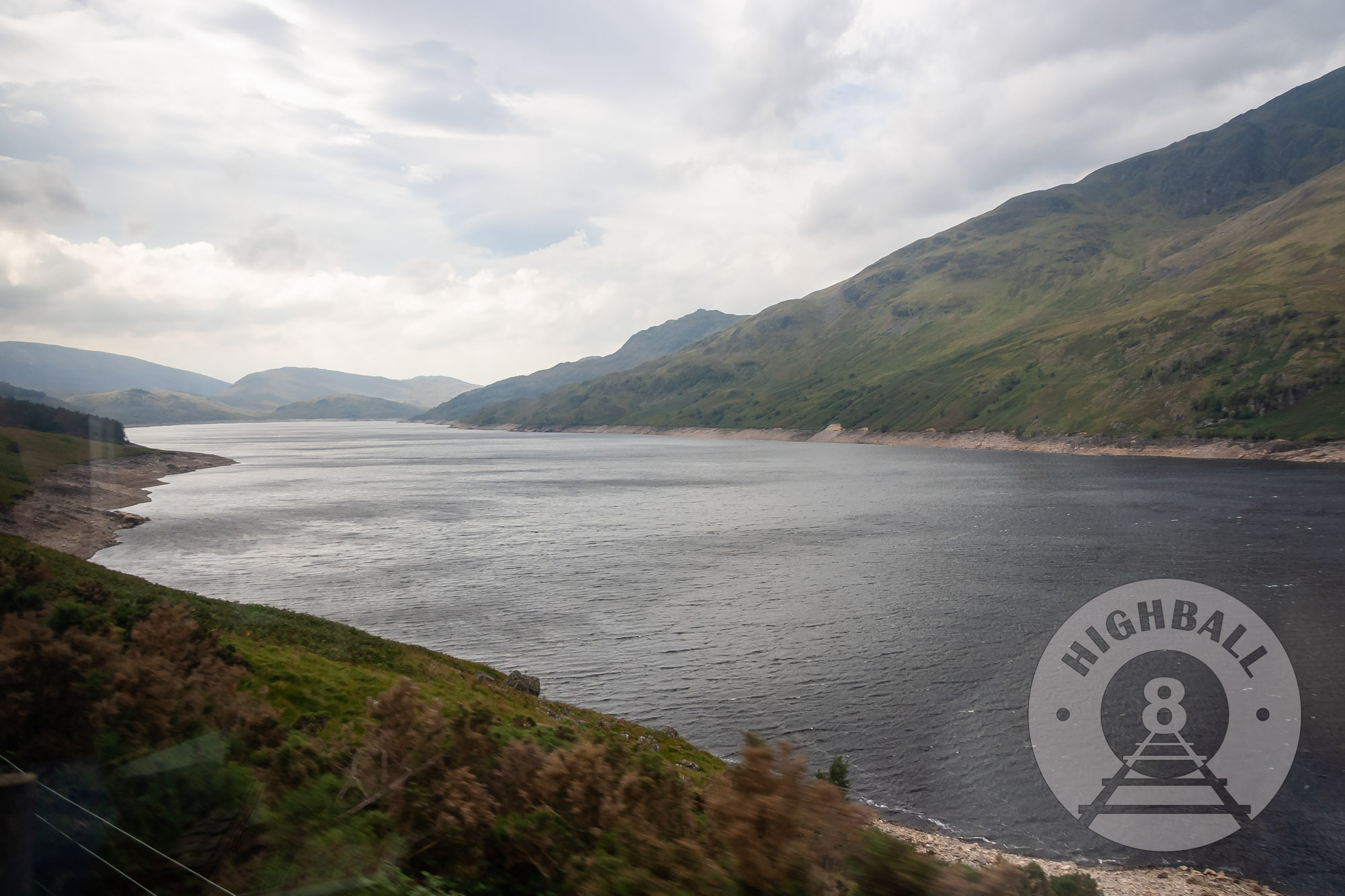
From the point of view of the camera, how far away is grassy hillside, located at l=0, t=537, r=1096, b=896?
754 cm

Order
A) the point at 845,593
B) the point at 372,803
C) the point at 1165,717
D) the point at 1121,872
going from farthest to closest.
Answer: the point at 845,593, the point at 1165,717, the point at 1121,872, the point at 372,803

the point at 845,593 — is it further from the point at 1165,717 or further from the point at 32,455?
the point at 32,455

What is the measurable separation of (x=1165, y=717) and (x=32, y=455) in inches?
5570

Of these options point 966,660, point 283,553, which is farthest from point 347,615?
point 966,660

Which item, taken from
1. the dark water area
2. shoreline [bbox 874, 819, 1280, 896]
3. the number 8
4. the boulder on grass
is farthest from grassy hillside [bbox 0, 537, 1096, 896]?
the number 8

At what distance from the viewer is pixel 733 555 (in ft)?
246

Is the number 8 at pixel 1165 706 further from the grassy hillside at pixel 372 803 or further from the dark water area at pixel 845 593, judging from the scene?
the grassy hillside at pixel 372 803

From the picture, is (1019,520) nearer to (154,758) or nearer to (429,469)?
(154,758)

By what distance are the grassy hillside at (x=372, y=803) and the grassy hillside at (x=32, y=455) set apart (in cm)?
8597

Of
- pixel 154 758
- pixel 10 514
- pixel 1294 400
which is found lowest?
pixel 10 514

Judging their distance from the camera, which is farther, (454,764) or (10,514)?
(10,514)

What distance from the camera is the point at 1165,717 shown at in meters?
34.7

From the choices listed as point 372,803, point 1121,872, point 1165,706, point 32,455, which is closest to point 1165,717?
point 1165,706

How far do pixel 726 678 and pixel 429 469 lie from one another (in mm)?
163333
